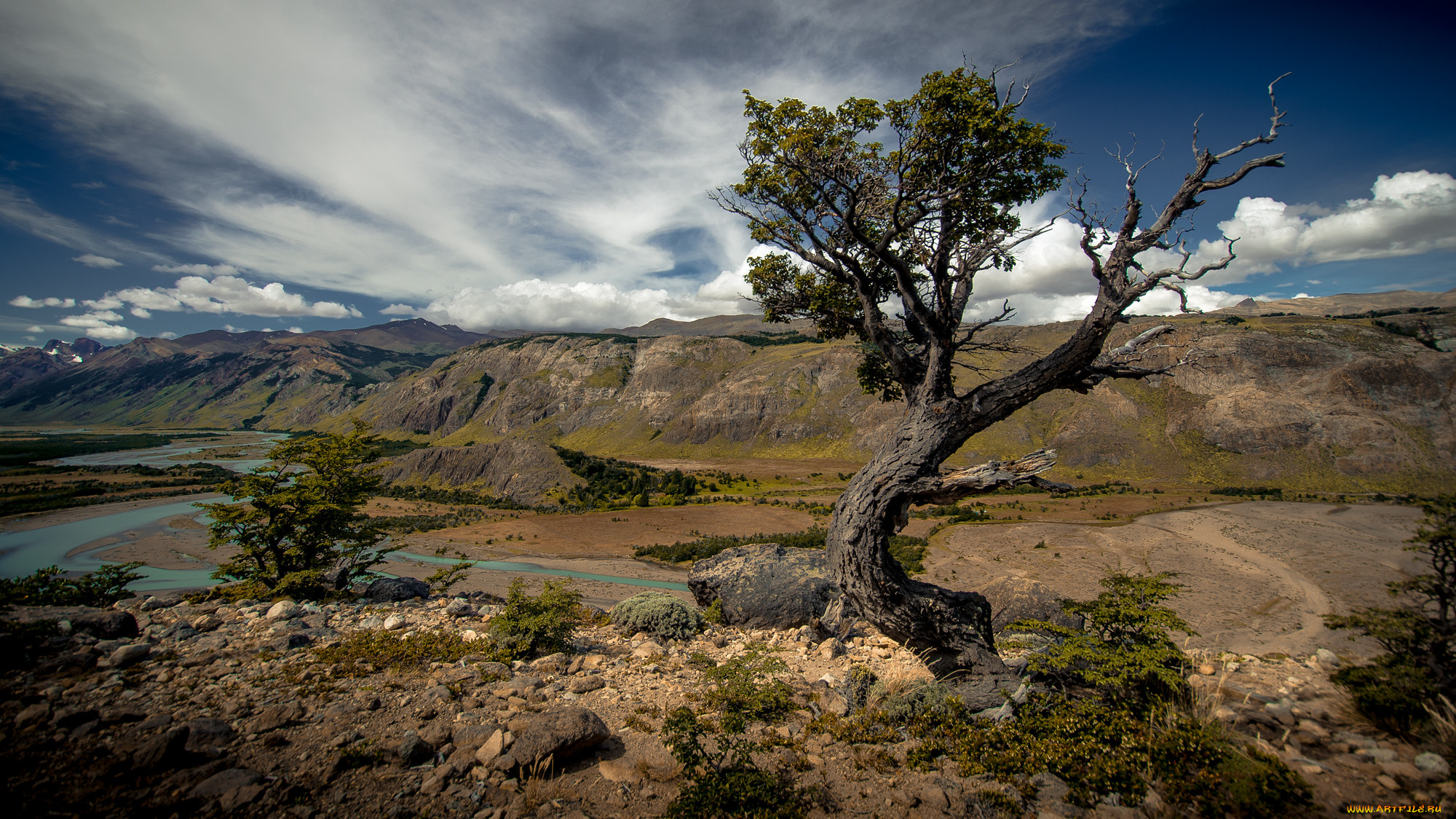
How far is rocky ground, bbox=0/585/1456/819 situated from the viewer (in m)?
4.31

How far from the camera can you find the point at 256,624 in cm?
878

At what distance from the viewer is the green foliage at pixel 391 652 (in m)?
7.23

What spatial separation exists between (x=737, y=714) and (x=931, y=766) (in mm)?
2053

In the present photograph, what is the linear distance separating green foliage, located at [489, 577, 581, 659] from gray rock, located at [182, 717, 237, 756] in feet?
11.1

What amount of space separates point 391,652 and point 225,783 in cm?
359

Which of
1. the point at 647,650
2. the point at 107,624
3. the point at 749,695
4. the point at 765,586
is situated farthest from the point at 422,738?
the point at 765,586

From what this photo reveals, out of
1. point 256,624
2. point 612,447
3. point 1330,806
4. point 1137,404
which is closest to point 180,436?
point 612,447

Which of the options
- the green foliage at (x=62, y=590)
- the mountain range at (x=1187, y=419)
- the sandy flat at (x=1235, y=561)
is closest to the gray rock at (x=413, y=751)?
the green foliage at (x=62, y=590)

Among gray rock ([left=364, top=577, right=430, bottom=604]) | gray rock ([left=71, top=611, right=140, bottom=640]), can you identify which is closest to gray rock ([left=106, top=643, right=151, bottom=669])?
gray rock ([left=71, top=611, right=140, bottom=640])

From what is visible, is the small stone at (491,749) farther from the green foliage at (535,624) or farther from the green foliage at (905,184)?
the green foliage at (905,184)

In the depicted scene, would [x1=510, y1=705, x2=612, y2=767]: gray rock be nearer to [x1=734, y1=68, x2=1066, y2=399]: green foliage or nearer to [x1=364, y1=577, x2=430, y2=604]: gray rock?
[x1=734, y1=68, x2=1066, y2=399]: green foliage

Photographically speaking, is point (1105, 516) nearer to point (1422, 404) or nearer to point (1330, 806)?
point (1330, 806)

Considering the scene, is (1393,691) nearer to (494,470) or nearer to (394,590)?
(394,590)

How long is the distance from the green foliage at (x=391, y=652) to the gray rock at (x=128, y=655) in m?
1.79
